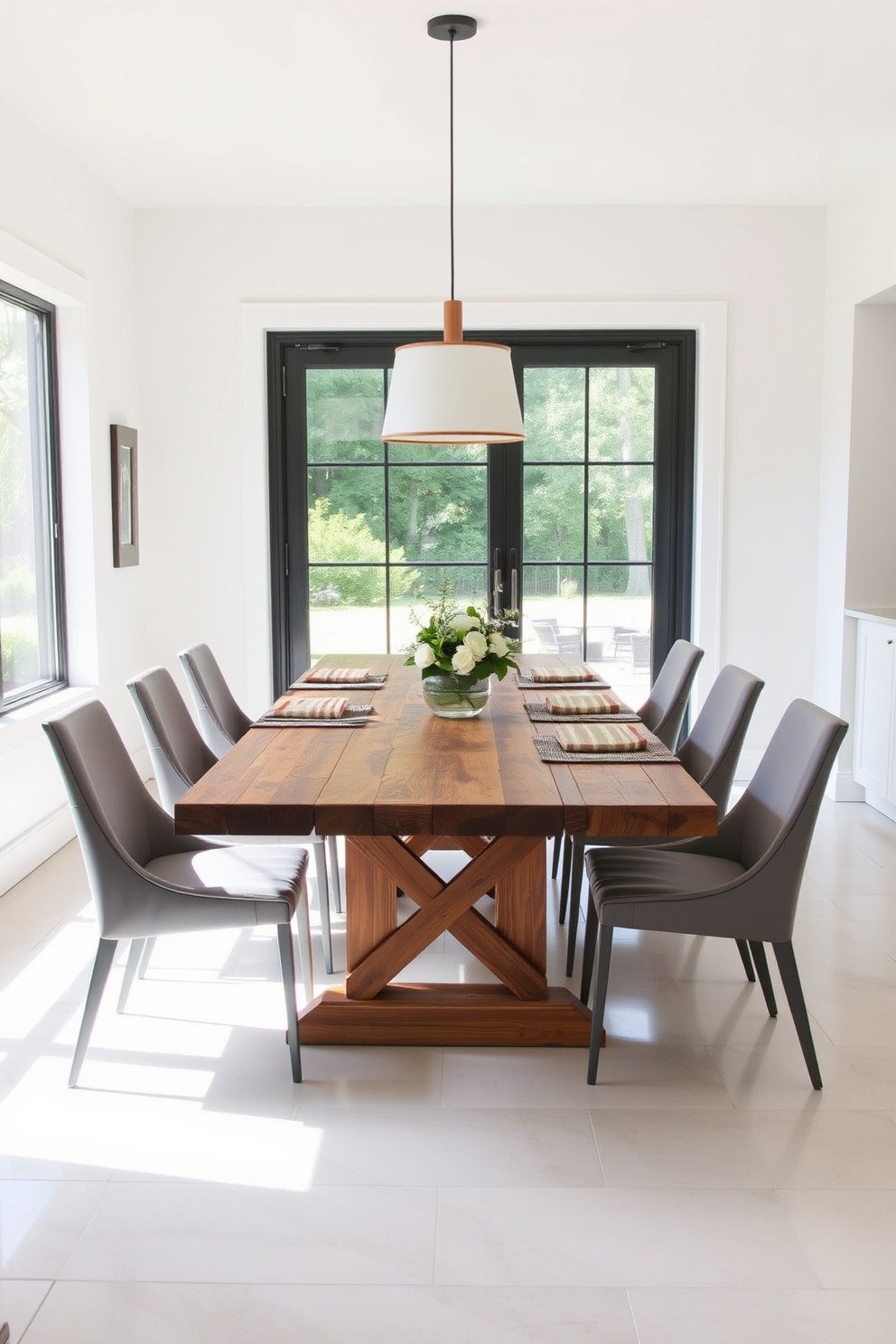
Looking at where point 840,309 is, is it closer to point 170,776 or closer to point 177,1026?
point 170,776

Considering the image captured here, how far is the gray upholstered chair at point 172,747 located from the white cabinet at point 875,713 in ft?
8.49

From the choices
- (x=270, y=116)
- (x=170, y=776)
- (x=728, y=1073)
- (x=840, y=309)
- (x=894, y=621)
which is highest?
(x=270, y=116)

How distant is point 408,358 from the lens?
3.20 m

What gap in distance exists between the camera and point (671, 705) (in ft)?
12.8

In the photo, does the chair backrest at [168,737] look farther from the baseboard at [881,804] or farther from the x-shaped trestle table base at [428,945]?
the baseboard at [881,804]

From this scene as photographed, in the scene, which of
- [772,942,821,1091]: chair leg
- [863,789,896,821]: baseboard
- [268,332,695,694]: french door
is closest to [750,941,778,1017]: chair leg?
[772,942,821,1091]: chair leg

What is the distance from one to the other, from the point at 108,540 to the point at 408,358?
228 cm

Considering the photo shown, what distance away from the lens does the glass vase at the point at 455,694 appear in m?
3.29

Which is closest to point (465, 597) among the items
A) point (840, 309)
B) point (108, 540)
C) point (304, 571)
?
point (304, 571)

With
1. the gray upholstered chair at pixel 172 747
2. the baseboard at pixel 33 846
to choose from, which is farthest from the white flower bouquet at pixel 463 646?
the baseboard at pixel 33 846

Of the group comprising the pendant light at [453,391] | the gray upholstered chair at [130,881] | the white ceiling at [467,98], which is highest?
the white ceiling at [467,98]

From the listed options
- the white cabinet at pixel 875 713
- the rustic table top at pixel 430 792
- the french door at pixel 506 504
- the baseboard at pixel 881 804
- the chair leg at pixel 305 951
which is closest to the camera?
the rustic table top at pixel 430 792

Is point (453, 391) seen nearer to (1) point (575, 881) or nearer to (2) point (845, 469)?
(1) point (575, 881)

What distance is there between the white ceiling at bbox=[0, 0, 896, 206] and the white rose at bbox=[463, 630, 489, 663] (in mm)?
1762
